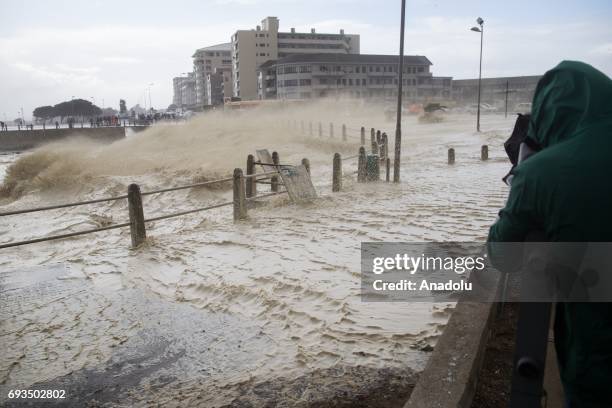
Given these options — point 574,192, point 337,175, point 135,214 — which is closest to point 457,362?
point 574,192

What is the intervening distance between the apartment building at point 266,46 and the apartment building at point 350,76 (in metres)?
14.4

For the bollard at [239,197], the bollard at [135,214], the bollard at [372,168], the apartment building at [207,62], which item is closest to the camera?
the bollard at [135,214]

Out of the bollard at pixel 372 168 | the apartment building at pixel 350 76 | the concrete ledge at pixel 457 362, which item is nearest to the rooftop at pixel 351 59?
the apartment building at pixel 350 76

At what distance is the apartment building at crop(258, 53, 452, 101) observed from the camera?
78.4 metres

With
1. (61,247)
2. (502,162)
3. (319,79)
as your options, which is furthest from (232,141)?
(319,79)

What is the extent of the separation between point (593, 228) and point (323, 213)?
825 centimetres

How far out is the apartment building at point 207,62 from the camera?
443 ft

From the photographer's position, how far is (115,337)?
4754 millimetres

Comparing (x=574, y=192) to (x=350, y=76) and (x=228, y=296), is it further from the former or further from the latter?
(x=350, y=76)

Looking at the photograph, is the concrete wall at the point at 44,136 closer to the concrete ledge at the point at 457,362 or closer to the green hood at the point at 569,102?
the concrete ledge at the point at 457,362

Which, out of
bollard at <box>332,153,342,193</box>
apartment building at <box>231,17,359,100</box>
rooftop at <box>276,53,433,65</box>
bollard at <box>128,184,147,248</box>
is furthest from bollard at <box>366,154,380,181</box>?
apartment building at <box>231,17,359,100</box>

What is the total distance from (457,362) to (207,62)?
144 m

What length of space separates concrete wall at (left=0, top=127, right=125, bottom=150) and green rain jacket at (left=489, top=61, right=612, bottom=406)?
5262 centimetres

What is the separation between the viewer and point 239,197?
30.3 ft
